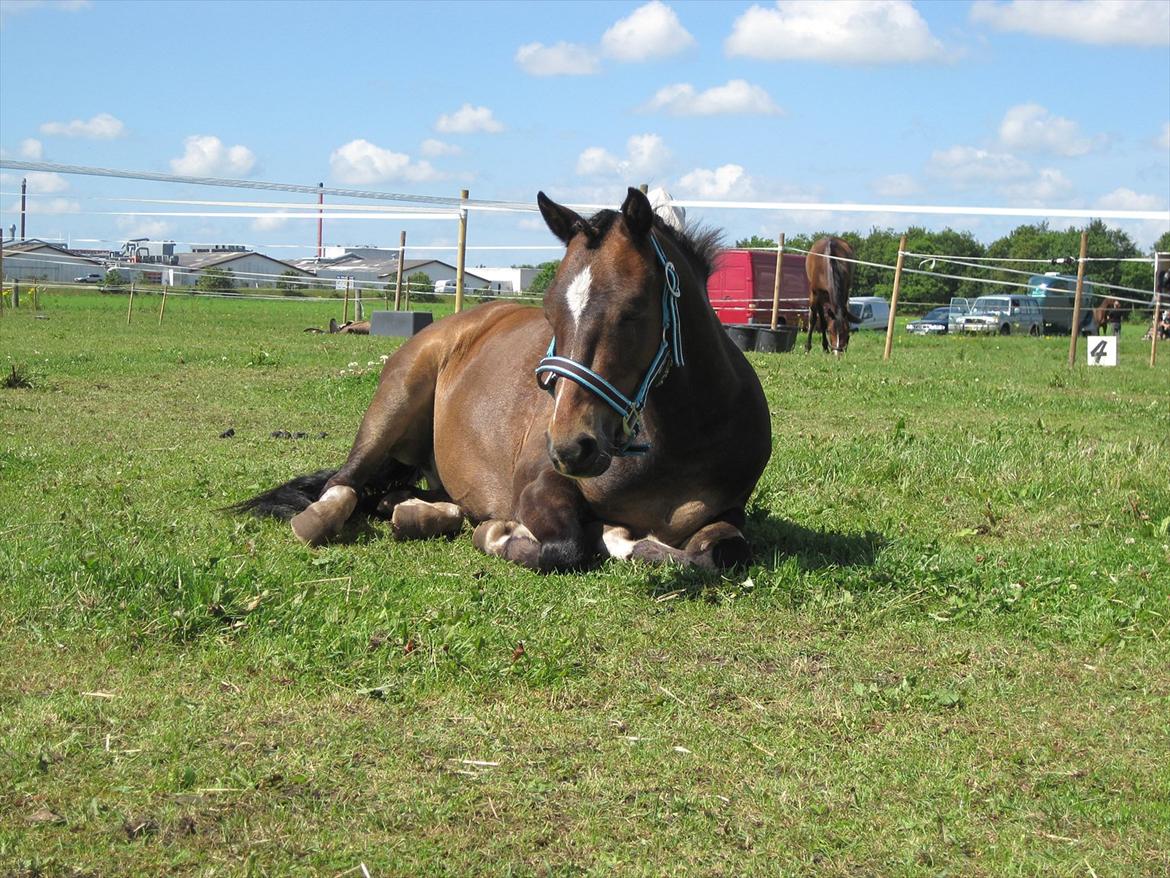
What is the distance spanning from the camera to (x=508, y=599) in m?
4.75

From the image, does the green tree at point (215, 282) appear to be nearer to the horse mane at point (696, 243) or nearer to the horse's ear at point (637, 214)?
the horse mane at point (696, 243)

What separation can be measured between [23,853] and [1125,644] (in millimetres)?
3798

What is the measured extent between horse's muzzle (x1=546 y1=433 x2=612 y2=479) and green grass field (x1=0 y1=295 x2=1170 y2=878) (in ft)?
2.07

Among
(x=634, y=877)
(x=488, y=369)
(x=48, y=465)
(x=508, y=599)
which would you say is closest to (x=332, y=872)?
(x=634, y=877)

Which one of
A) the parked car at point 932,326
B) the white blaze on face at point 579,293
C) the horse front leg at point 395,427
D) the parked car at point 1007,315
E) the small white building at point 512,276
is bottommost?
the horse front leg at point 395,427

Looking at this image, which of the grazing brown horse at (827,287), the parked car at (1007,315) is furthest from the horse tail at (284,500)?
the parked car at (1007,315)

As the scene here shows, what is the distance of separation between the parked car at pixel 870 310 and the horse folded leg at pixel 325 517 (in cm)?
4427

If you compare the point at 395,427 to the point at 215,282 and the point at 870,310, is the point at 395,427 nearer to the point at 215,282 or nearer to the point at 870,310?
the point at 870,310

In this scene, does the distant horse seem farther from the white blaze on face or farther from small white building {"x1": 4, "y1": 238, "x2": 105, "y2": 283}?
small white building {"x1": 4, "y1": 238, "x2": 105, "y2": 283}

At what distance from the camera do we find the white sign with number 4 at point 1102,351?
60.5ft

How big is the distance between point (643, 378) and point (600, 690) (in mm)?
1212

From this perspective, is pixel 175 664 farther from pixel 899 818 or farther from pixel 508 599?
pixel 899 818

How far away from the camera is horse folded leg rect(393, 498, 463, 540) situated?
6.01 m

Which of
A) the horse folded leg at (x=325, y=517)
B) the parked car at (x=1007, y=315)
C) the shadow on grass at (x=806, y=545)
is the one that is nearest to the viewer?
the shadow on grass at (x=806, y=545)
